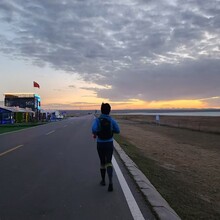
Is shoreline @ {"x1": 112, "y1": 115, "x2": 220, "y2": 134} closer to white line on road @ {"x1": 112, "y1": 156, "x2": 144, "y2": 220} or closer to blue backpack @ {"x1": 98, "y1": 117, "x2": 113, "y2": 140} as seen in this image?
white line on road @ {"x1": 112, "y1": 156, "x2": 144, "y2": 220}

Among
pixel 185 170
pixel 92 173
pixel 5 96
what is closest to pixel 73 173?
pixel 92 173

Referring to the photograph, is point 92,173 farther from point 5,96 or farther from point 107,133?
point 5,96

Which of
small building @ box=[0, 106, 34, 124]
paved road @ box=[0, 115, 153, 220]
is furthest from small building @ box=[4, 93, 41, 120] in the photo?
paved road @ box=[0, 115, 153, 220]

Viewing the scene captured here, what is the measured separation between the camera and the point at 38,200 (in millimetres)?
6457

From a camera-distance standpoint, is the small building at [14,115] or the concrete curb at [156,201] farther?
the small building at [14,115]

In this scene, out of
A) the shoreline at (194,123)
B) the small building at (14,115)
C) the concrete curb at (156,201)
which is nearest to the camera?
the concrete curb at (156,201)

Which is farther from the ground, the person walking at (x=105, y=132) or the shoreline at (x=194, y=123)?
the person walking at (x=105, y=132)

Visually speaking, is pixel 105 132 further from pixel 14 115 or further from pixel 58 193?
pixel 14 115

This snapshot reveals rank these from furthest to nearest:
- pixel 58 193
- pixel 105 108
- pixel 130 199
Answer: pixel 105 108, pixel 58 193, pixel 130 199

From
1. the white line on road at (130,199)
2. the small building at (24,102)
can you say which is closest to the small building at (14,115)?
the small building at (24,102)

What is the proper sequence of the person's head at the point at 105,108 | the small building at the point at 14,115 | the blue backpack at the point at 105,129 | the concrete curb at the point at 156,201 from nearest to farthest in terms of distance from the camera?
the concrete curb at the point at 156,201 < the blue backpack at the point at 105,129 < the person's head at the point at 105,108 < the small building at the point at 14,115

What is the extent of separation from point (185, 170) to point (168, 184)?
15.4 feet

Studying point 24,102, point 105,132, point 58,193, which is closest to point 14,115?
point 24,102

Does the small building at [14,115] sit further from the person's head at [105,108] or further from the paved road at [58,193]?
the person's head at [105,108]
